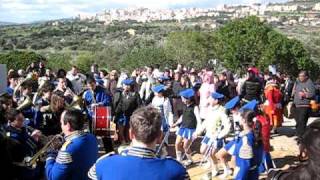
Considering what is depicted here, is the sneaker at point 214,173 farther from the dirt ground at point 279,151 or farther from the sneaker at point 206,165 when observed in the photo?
the sneaker at point 206,165

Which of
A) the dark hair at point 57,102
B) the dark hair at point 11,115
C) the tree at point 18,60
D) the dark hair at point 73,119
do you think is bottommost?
the tree at point 18,60

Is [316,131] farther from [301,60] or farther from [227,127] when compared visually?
[301,60]

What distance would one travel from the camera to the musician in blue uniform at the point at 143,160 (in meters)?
3.33

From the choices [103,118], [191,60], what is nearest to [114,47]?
[191,60]

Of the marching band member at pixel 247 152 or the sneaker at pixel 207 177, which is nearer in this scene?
the marching band member at pixel 247 152

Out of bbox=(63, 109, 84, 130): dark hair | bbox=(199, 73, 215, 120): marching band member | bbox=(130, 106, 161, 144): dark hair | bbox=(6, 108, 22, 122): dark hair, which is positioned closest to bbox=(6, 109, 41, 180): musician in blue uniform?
bbox=(6, 108, 22, 122): dark hair

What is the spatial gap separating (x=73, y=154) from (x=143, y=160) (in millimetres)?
1572

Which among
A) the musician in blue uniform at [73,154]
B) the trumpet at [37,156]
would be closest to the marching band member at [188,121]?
the trumpet at [37,156]

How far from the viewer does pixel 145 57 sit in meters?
36.6

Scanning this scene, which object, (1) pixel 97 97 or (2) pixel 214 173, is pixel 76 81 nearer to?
(1) pixel 97 97

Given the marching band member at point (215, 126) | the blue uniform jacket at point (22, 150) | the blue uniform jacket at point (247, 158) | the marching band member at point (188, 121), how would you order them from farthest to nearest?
the marching band member at point (188, 121)
the marching band member at point (215, 126)
the blue uniform jacket at point (247, 158)
the blue uniform jacket at point (22, 150)

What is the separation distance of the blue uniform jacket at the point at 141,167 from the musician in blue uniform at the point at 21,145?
134cm

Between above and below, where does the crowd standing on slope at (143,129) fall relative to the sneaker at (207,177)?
above

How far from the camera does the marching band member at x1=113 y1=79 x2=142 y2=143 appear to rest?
1089 cm
